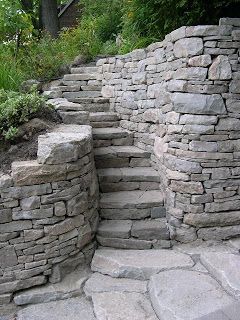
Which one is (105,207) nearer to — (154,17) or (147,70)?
(147,70)

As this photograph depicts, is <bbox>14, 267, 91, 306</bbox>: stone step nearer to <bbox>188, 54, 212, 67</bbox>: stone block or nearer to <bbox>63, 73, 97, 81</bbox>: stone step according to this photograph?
<bbox>188, 54, 212, 67</bbox>: stone block

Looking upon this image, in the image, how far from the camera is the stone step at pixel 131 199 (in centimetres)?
423

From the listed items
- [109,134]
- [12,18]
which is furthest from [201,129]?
[12,18]

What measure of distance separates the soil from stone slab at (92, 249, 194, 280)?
4.30 ft

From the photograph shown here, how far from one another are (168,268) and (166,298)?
484 mm

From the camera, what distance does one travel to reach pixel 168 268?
361 centimetres

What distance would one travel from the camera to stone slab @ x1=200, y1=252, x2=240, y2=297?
321 centimetres

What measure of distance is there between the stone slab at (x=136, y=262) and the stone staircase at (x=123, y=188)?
0.41 ft

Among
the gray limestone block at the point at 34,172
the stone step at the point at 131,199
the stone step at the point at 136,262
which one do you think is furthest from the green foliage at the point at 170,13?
the stone step at the point at 136,262

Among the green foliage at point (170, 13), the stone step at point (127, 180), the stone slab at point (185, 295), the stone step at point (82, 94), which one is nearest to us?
the stone slab at point (185, 295)

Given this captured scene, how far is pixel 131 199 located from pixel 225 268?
1.36m

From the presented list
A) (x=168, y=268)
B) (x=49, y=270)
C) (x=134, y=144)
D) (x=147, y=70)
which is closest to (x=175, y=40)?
(x=147, y=70)

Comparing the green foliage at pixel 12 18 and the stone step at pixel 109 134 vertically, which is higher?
the green foliage at pixel 12 18

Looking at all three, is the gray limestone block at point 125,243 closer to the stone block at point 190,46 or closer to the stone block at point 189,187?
the stone block at point 189,187
